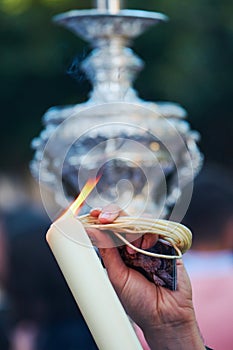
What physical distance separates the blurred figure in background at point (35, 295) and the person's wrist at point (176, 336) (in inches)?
55.3

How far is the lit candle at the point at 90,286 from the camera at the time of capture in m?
1.64

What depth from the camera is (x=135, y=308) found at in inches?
76.4

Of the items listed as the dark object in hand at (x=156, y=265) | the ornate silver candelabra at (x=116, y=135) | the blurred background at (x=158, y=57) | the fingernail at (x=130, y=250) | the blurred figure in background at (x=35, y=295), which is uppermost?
the fingernail at (x=130, y=250)

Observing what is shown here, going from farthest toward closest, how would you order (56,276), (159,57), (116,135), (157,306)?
(159,57) < (56,276) < (116,135) < (157,306)

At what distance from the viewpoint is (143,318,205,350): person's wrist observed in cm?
196

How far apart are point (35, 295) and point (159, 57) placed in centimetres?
409

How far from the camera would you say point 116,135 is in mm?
3182

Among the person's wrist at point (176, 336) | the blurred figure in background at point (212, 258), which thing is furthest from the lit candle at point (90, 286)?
the blurred figure in background at point (212, 258)

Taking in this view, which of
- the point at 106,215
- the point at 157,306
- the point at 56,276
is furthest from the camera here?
the point at 56,276

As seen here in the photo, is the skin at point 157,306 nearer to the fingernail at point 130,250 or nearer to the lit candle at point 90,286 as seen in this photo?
the fingernail at point 130,250

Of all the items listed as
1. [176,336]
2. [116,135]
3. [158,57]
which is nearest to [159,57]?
[158,57]

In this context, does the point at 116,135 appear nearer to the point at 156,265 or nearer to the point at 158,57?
the point at 156,265

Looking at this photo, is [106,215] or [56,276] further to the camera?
[56,276]

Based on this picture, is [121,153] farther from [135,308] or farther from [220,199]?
[135,308]
